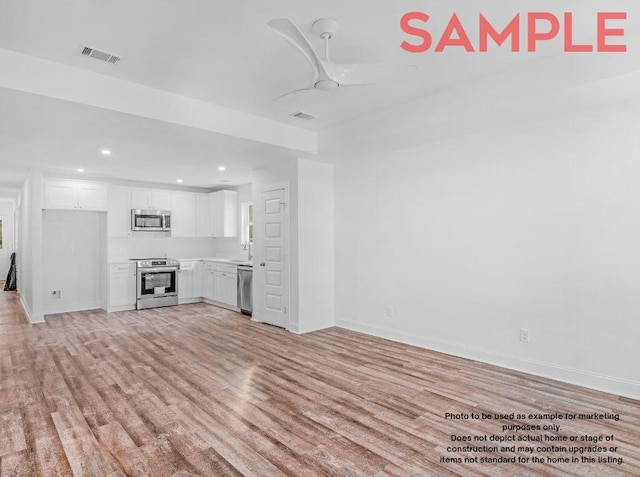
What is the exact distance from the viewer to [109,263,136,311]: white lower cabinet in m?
6.98

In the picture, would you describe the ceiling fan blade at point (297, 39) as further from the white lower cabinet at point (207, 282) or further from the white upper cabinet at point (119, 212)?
the white upper cabinet at point (119, 212)

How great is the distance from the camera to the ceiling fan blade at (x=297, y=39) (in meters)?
2.13

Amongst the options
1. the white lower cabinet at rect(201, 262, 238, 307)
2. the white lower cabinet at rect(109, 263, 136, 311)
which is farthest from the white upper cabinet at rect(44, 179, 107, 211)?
the white lower cabinet at rect(201, 262, 238, 307)

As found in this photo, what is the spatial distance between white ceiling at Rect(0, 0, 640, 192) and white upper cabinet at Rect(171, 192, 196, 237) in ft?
10.4

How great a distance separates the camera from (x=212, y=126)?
13.2 feet

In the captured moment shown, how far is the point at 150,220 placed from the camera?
7.64m

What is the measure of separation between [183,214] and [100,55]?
5415 mm

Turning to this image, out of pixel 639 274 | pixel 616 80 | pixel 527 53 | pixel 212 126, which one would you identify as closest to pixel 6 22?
pixel 212 126

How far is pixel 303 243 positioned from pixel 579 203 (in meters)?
3.32

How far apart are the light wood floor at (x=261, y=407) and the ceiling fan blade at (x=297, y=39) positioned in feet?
8.18

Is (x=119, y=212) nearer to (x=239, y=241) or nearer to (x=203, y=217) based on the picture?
(x=203, y=217)

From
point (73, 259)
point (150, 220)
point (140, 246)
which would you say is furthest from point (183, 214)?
point (73, 259)

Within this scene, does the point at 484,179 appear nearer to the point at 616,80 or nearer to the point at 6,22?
the point at 616,80

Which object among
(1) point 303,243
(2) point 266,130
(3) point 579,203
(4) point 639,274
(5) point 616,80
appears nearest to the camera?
(5) point 616,80
